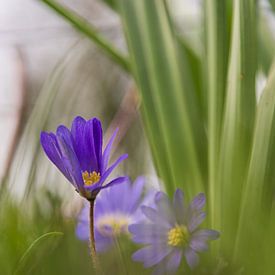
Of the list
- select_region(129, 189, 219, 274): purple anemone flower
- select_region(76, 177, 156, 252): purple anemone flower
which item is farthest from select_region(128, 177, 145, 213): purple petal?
select_region(129, 189, 219, 274): purple anemone flower

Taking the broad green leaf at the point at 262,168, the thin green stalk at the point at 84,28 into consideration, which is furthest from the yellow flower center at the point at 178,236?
the thin green stalk at the point at 84,28

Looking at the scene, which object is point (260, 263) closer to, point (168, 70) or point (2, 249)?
point (2, 249)

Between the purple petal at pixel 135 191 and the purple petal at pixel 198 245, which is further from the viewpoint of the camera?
the purple petal at pixel 135 191

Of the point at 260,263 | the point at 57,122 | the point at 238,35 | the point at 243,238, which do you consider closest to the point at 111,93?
the point at 57,122

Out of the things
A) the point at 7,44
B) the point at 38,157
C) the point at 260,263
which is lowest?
the point at 260,263

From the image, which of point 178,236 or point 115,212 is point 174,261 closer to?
point 178,236

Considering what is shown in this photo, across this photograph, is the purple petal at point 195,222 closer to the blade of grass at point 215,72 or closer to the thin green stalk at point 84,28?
the blade of grass at point 215,72
